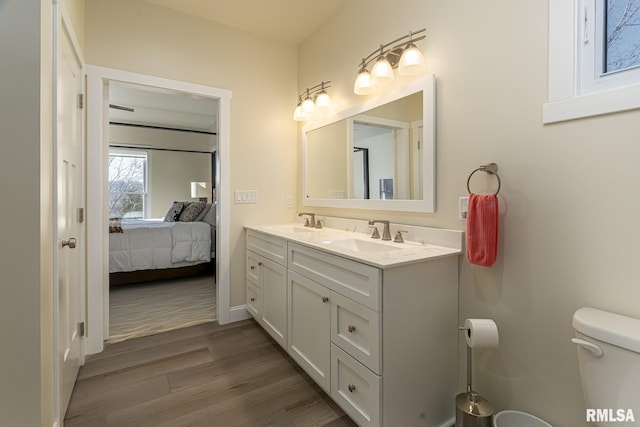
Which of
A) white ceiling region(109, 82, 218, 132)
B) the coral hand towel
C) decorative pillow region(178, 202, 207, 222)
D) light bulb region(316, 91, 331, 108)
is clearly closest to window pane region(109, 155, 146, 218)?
white ceiling region(109, 82, 218, 132)

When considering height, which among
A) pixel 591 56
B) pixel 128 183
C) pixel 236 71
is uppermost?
pixel 236 71

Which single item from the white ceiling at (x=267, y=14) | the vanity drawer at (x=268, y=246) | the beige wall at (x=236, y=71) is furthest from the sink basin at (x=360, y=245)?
the white ceiling at (x=267, y=14)

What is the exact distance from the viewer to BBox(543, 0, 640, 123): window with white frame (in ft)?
3.60

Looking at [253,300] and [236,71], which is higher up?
[236,71]

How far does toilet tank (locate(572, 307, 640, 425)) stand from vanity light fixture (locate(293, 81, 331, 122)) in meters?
2.12

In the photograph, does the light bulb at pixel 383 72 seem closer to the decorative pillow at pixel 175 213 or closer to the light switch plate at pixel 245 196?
the light switch plate at pixel 245 196

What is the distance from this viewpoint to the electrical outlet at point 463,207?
1549 mm

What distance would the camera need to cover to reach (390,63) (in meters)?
1.93

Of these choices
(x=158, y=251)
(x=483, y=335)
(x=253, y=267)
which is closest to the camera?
(x=483, y=335)

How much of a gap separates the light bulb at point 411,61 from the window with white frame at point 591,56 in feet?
1.98

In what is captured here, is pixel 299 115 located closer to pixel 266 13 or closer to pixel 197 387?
pixel 266 13

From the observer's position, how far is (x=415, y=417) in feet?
4.50

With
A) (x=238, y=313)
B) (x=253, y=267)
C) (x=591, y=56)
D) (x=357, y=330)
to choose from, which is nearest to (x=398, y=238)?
(x=357, y=330)

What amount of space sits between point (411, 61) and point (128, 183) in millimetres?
5951
